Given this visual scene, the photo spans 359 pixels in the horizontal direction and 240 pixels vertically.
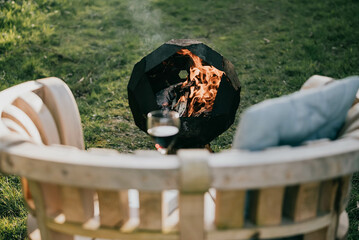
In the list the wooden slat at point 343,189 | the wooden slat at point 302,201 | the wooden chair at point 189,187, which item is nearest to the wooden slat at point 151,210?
the wooden chair at point 189,187

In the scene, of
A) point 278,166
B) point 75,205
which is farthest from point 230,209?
point 75,205

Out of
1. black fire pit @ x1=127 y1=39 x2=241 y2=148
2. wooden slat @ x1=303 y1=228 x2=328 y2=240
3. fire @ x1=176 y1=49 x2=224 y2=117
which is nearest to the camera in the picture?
wooden slat @ x1=303 y1=228 x2=328 y2=240

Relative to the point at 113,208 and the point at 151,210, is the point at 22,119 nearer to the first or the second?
the point at 113,208

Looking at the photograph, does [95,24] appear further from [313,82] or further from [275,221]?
[275,221]

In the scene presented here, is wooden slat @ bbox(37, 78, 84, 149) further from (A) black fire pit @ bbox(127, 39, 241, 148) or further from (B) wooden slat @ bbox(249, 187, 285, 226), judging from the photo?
(B) wooden slat @ bbox(249, 187, 285, 226)

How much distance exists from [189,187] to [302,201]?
0.48m

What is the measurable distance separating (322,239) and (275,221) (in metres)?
0.33

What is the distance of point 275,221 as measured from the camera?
1.50 m

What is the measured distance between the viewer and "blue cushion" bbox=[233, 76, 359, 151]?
1.51m

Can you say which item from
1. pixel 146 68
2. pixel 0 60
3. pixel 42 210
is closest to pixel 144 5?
pixel 0 60

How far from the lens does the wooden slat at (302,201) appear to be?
1500 millimetres

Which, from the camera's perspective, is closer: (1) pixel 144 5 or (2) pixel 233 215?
(2) pixel 233 215

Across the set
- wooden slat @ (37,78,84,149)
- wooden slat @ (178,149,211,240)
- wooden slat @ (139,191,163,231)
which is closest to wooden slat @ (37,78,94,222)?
wooden slat @ (37,78,84,149)

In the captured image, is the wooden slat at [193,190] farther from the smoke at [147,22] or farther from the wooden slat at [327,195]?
the smoke at [147,22]
